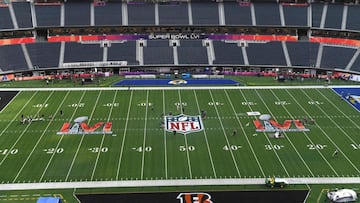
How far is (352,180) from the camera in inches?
1227

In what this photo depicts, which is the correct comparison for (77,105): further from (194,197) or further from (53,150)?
(194,197)

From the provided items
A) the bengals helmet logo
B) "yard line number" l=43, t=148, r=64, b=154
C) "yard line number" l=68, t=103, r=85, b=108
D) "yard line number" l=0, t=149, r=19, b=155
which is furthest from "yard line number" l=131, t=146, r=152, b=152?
"yard line number" l=68, t=103, r=85, b=108

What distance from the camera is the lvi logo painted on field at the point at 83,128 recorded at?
39.9m

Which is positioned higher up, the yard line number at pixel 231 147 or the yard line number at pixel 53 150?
the yard line number at pixel 53 150

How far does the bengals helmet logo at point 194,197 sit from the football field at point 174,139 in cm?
270

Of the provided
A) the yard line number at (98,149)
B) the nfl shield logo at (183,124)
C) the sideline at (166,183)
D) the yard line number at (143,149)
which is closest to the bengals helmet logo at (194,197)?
the sideline at (166,183)

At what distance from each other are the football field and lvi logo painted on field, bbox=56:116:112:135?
10cm

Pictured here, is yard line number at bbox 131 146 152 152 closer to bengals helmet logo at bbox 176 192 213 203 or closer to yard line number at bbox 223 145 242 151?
yard line number at bbox 223 145 242 151

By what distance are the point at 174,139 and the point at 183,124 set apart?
397cm

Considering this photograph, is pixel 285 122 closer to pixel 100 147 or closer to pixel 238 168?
pixel 238 168

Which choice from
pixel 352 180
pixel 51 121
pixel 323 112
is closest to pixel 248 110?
pixel 323 112

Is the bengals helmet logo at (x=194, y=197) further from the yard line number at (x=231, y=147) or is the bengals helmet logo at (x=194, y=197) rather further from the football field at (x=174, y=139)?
the yard line number at (x=231, y=147)

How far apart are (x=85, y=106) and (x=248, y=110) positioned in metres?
18.6

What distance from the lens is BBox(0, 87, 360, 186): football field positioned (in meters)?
32.5
